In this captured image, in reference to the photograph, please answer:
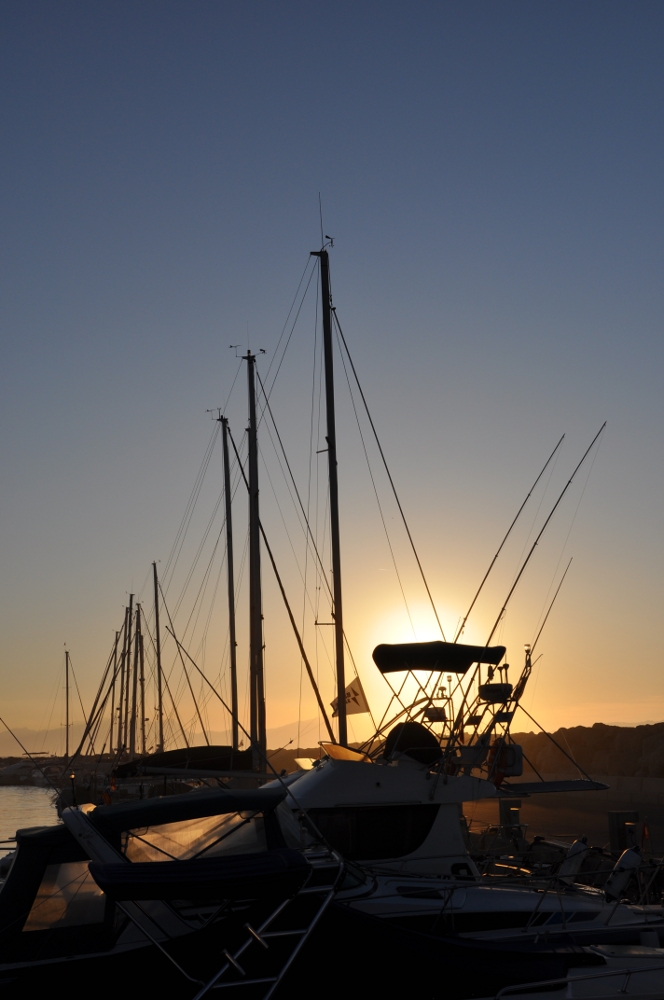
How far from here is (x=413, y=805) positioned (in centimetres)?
1040

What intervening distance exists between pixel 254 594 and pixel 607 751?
2980 cm

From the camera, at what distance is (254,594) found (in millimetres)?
23516

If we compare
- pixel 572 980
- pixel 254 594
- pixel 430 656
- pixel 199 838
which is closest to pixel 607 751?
pixel 254 594

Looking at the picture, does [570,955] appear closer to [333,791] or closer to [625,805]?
[333,791]

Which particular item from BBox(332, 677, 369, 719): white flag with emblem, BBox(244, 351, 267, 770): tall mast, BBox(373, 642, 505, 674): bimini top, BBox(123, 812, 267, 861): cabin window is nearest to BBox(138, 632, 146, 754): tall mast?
BBox(244, 351, 267, 770): tall mast

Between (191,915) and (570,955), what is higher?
(191,915)

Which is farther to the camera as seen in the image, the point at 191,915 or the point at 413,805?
the point at 413,805

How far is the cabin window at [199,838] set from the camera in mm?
7250

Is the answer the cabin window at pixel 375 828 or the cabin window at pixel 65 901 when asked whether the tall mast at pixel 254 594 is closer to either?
the cabin window at pixel 375 828

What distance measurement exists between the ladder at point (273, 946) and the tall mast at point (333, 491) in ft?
28.3

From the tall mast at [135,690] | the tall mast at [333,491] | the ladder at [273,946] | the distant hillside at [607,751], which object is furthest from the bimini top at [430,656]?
the tall mast at [135,690]

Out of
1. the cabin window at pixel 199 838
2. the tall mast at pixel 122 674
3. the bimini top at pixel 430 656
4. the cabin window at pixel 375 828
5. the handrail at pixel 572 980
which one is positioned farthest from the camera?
the tall mast at pixel 122 674

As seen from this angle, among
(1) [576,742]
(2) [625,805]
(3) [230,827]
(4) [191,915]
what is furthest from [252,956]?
(1) [576,742]

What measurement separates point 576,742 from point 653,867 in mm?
42122
